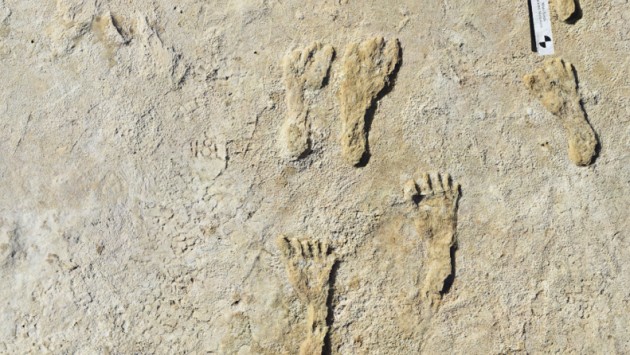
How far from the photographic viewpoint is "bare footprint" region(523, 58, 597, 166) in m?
2.51

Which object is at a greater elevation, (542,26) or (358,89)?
(542,26)

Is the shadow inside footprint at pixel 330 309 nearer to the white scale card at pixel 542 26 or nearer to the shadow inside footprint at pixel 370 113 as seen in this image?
the shadow inside footprint at pixel 370 113

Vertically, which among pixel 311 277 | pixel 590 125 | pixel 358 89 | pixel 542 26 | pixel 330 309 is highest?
pixel 542 26

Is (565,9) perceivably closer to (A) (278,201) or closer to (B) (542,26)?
(B) (542,26)

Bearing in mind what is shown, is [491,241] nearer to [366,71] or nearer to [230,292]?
[366,71]

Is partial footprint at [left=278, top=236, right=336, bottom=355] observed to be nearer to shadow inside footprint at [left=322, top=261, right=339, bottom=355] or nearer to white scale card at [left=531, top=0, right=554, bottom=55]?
shadow inside footprint at [left=322, top=261, right=339, bottom=355]

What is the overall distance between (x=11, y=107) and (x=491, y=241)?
1.61 m

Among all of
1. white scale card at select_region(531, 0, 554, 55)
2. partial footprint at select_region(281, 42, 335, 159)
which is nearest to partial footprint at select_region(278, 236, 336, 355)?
partial footprint at select_region(281, 42, 335, 159)

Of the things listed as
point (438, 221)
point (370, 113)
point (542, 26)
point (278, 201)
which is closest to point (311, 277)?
point (278, 201)

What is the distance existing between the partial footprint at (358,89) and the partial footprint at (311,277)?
1.02ft

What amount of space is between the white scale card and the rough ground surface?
0.07 metres

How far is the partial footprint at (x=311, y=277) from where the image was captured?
2494 millimetres

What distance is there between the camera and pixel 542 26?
2.57m

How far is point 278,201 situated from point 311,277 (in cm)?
27
